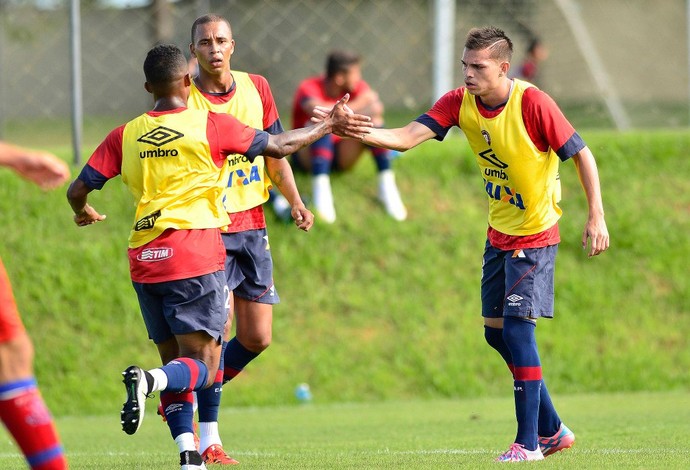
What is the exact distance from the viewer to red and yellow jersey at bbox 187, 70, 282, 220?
24.2 feet

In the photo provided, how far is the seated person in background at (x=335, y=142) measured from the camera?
41.4 ft

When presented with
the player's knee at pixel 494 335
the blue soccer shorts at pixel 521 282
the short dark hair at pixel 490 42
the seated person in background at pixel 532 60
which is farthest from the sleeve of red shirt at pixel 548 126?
the seated person in background at pixel 532 60

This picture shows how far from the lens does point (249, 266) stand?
7.64 metres

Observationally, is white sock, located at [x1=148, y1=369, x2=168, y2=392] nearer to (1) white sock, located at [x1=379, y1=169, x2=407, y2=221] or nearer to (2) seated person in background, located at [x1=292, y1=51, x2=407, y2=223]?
(2) seated person in background, located at [x1=292, y1=51, x2=407, y2=223]

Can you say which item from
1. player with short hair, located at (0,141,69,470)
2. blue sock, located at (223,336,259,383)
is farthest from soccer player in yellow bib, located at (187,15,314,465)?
player with short hair, located at (0,141,69,470)

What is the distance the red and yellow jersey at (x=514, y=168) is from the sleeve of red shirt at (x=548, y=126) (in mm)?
44

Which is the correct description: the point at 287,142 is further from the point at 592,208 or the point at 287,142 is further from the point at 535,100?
the point at 592,208

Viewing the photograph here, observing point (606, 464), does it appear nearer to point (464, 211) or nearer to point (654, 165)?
point (464, 211)

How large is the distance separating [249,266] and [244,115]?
101 cm

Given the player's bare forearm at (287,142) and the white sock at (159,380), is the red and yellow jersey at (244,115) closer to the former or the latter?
the player's bare forearm at (287,142)

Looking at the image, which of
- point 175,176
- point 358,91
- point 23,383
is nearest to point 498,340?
point 175,176

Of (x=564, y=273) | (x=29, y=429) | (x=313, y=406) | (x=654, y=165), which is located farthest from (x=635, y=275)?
→ (x=29, y=429)

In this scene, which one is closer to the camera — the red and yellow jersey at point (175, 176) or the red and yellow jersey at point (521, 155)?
the red and yellow jersey at point (175, 176)

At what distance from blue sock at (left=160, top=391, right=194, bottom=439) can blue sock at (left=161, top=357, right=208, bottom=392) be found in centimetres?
17
